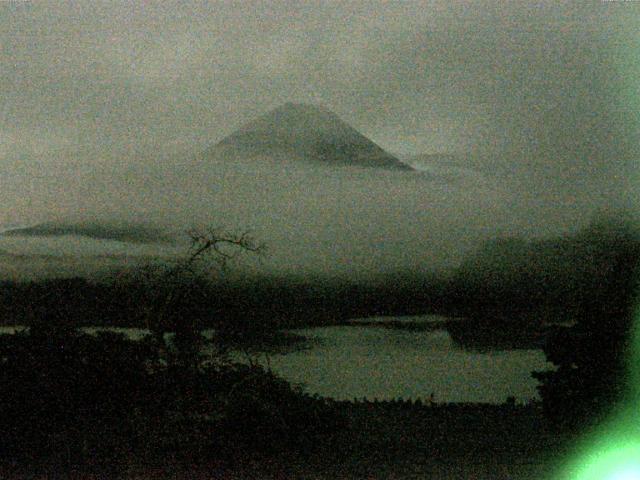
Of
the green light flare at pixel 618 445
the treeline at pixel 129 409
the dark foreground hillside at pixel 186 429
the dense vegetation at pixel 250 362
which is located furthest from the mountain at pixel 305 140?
the green light flare at pixel 618 445

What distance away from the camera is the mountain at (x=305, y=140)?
7121 millimetres

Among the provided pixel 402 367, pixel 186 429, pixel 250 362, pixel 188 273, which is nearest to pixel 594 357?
pixel 402 367

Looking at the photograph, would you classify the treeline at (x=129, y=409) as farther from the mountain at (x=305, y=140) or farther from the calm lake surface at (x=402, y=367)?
the mountain at (x=305, y=140)

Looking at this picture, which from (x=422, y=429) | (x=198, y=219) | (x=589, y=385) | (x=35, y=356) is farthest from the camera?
(x=198, y=219)

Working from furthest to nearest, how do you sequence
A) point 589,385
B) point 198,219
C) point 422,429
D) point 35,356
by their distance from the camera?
1. point 198,219
2. point 422,429
3. point 35,356
4. point 589,385

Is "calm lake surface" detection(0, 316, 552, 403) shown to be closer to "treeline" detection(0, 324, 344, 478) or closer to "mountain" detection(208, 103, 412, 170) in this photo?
"treeline" detection(0, 324, 344, 478)

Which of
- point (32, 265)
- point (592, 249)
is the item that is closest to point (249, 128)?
point (32, 265)

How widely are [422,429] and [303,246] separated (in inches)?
76.9

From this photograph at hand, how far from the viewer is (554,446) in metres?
6.13

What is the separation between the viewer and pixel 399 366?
22.8 ft

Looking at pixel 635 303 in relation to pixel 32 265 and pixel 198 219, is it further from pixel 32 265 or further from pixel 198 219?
pixel 32 265

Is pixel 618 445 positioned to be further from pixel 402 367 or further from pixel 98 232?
pixel 98 232

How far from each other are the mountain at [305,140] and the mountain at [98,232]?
988 mm

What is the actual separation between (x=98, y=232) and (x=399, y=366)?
120 inches
